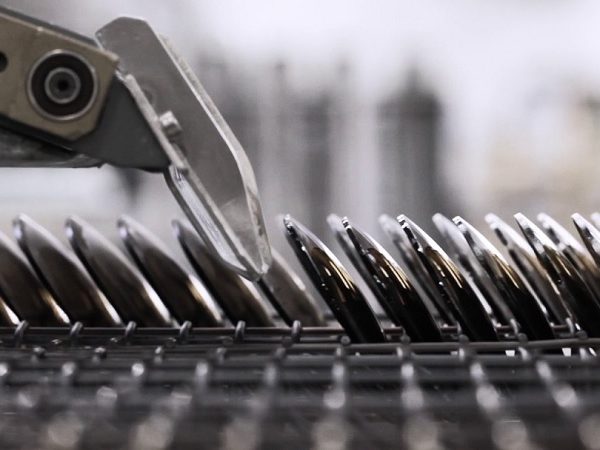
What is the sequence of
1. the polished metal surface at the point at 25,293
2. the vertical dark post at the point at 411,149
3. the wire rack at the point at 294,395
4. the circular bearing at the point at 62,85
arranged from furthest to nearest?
the vertical dark post at the point at 411,149, the polished metal surface at the point at 25,293, the circular bearing at the point at 62,85, the wire rack at the point at 294,395

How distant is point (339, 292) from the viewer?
1.96ft

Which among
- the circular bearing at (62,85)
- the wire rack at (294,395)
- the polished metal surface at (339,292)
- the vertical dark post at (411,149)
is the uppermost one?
the vertical dark post at (411,149)

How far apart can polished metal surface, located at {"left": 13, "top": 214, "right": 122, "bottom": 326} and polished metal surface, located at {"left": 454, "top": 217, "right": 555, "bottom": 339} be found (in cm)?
26

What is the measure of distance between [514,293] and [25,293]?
0.32m

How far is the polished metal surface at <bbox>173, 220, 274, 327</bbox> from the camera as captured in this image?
0.70 metres

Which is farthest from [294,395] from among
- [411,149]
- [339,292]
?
[411,149]

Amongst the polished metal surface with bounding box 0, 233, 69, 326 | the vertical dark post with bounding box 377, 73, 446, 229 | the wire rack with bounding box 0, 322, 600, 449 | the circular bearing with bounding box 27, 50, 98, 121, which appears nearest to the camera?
the wire rack with bounding box 0, 322, 600, 449

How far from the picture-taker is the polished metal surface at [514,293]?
23.7 inches

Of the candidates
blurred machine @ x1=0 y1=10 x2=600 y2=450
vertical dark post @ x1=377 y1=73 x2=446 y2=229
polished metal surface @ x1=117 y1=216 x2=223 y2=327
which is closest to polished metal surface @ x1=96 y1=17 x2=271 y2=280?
blurred machine @ x1=0 y1=10 x2=600 y2=450

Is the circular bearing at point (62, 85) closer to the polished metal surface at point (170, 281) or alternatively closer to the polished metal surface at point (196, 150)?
the polished metal surface at point (196, 150)

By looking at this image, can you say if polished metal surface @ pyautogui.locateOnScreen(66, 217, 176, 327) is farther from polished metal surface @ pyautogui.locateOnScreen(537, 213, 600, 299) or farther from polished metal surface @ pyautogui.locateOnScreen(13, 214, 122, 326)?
polished metal surface @ pyautogui.locateOnScreen(537, 213, 600, 299)

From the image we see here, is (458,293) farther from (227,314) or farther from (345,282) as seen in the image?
(227,314)

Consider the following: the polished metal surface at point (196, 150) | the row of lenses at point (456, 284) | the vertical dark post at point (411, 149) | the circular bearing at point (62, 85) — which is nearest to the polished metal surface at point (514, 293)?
the row of lenses at point (456, 284)

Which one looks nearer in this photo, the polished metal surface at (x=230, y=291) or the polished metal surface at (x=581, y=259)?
the polished metal surface at (x=581, y=259)
